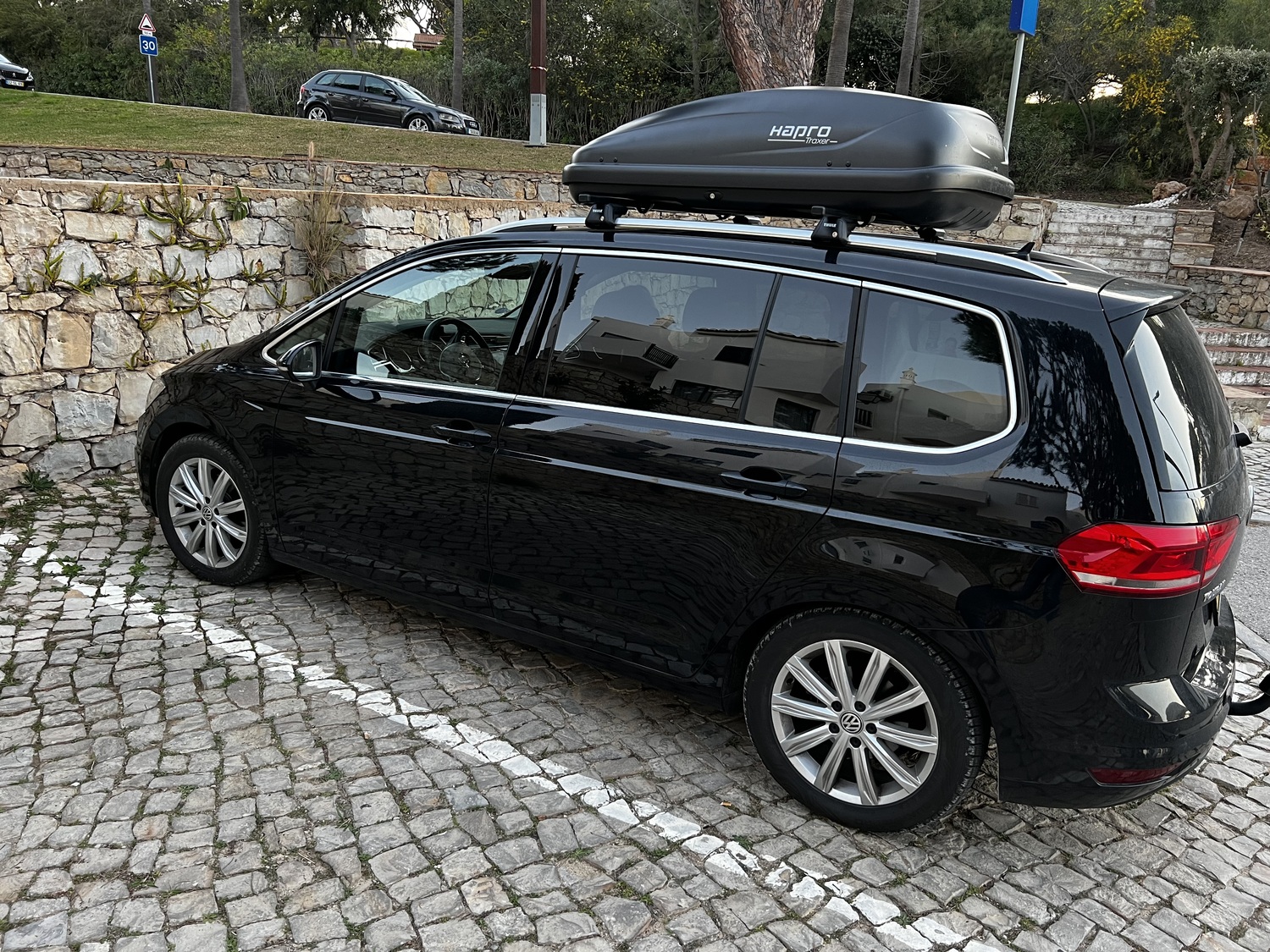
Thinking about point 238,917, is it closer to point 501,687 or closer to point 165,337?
point 501,687

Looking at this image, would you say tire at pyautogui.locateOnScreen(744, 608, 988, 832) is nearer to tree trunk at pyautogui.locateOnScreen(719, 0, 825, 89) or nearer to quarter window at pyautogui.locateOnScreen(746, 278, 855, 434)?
quarter window at pyautogui.locateOnScreen(746, 278, 855, 434)

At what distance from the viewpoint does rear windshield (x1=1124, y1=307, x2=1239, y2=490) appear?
112 inches

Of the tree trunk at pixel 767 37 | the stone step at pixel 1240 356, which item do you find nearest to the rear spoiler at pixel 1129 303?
the stone step at pixel 1240 356

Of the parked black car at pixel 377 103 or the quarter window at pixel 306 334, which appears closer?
the quarter window at pixel 306 334

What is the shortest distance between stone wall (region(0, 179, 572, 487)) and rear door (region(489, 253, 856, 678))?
4128 mm

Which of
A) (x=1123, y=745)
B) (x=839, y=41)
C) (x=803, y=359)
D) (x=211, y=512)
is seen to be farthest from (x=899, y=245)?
(x=839, y=41)

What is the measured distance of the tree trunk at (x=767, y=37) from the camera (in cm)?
1525

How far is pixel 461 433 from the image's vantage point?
156 inches

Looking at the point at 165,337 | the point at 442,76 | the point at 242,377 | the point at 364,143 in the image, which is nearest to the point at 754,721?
the point at 242,377

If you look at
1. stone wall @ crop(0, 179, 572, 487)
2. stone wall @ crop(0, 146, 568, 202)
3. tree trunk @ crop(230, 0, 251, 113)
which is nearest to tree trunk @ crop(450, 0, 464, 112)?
tree trunk @ crop(230, 0, 251, 113)

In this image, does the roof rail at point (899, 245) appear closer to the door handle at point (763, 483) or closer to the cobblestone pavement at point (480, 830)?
the door handle at point (763, 483)

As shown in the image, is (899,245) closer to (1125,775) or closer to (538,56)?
(1125,775)

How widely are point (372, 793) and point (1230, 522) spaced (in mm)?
2794

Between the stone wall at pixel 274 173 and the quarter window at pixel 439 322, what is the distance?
39.5ft
